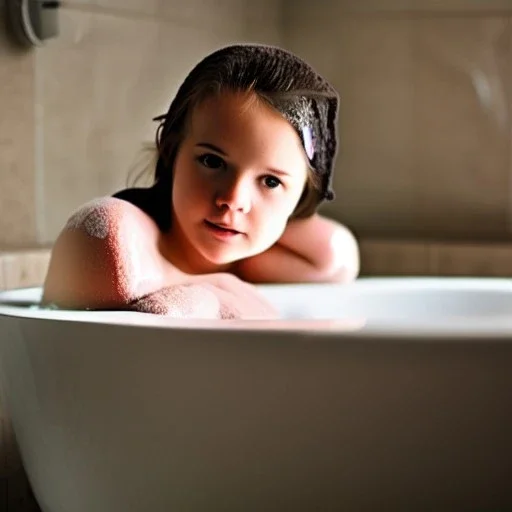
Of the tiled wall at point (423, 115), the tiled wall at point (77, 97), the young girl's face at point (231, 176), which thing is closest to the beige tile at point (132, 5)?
the tiled wall at point (77, 97)

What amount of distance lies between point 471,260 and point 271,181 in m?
0.56

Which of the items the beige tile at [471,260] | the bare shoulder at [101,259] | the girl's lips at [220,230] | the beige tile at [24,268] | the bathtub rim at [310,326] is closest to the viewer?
the bathtub rim at [310,326]

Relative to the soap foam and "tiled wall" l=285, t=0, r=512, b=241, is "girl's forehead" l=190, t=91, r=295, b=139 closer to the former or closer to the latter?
the soap foam

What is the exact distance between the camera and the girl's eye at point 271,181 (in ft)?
2.94

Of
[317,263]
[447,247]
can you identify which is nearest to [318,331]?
[317,263]

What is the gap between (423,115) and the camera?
1443 millimetres

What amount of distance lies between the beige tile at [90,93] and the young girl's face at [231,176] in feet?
0.54

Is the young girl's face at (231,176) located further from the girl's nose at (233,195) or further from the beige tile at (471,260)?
the beige tile at (471,260)

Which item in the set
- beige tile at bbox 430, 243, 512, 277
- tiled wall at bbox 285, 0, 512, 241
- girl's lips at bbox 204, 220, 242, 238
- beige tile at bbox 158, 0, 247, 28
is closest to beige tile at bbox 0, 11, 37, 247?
beige tile at bbox 158, 0, 247, 28

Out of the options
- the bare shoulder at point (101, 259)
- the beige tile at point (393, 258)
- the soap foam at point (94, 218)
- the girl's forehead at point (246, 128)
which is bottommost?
the beige tile at point (393, 258)

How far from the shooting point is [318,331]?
611mm

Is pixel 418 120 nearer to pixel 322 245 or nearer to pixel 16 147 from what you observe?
pixel 322 245

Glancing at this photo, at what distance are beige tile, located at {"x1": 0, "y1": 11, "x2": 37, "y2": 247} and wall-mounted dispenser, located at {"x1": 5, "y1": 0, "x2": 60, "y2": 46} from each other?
0.5 inches

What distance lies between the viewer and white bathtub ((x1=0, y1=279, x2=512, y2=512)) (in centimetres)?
60
